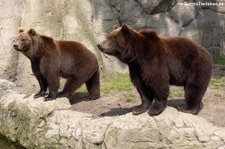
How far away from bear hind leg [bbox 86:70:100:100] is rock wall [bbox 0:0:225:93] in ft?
7.96

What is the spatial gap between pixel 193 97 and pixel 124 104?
64.3 inches

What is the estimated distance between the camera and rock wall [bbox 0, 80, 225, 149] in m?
6.90

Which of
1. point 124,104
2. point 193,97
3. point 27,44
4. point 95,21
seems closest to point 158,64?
point 193,97

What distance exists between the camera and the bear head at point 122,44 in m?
7.39

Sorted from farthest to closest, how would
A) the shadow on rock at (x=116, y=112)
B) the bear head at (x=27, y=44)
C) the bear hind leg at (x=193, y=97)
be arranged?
the bear head at (x=27, y=44) < the shadow on rock at (x=116, y=112) < the bear hind leg at (x=193, y=97)

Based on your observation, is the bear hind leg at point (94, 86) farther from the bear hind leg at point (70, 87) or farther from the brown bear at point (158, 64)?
the brown bear at point (158, 64)

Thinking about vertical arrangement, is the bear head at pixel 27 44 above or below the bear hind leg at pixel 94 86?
above

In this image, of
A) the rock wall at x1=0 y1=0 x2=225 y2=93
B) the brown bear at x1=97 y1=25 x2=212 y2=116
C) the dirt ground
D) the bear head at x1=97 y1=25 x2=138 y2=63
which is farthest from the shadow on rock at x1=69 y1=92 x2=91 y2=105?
the bear head at x1=97 y1=25 x2=138 y2=63

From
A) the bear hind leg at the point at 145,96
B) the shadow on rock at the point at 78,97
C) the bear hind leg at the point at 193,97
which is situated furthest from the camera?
the shadow on rock at the point at 78,97

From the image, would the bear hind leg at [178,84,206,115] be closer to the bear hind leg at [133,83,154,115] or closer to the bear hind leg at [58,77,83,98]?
the bear hind leg at [133,83,154,115]

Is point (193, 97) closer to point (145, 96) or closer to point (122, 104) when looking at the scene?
point (145, 96)

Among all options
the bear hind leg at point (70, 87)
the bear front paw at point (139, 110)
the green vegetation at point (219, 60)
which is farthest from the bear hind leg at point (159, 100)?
the green vegetation at point (219, 60)

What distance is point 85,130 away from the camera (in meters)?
7.44

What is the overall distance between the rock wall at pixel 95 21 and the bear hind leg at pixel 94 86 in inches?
95.5
